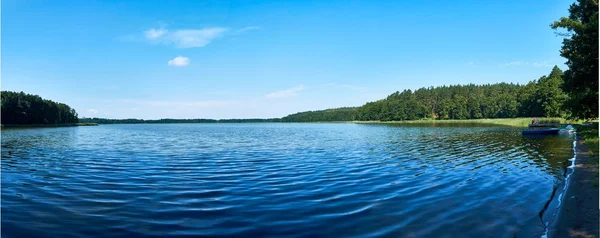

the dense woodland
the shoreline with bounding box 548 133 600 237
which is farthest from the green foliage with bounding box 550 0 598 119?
the shoreline with bounding box 548 133 600 237

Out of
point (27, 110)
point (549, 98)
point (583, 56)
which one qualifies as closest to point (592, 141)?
point (583, 56)

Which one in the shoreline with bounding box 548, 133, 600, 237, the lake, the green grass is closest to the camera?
the shoreline with bounding box 548, 133, 600, 237

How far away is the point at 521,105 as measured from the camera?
146875mm

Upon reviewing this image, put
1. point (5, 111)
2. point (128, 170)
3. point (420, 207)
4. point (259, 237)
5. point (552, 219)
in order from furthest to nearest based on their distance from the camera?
point (5, 111) < point (128, 170) < point (420, 207) < point (552, 219) < point (259, 237)

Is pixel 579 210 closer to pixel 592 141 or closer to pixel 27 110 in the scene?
pixel 592 141

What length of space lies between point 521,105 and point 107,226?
17154 centimetres

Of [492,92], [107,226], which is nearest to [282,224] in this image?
[107,226]

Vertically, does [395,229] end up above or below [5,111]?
below

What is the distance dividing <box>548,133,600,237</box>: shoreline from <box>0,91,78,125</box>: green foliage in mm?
176313

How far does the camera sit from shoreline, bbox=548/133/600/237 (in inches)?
330

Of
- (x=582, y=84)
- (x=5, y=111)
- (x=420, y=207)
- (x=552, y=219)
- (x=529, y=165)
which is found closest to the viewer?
(x=552, y=219)

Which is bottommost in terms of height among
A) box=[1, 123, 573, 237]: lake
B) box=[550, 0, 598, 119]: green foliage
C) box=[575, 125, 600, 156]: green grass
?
box=[1, 123, 573, 237]: lake

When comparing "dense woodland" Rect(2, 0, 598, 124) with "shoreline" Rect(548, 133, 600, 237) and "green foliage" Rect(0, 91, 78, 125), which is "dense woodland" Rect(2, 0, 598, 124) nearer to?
"green foliage" Rect(0, 91, 78, 125)

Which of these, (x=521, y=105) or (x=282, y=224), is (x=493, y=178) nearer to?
(x=282, y=224)
